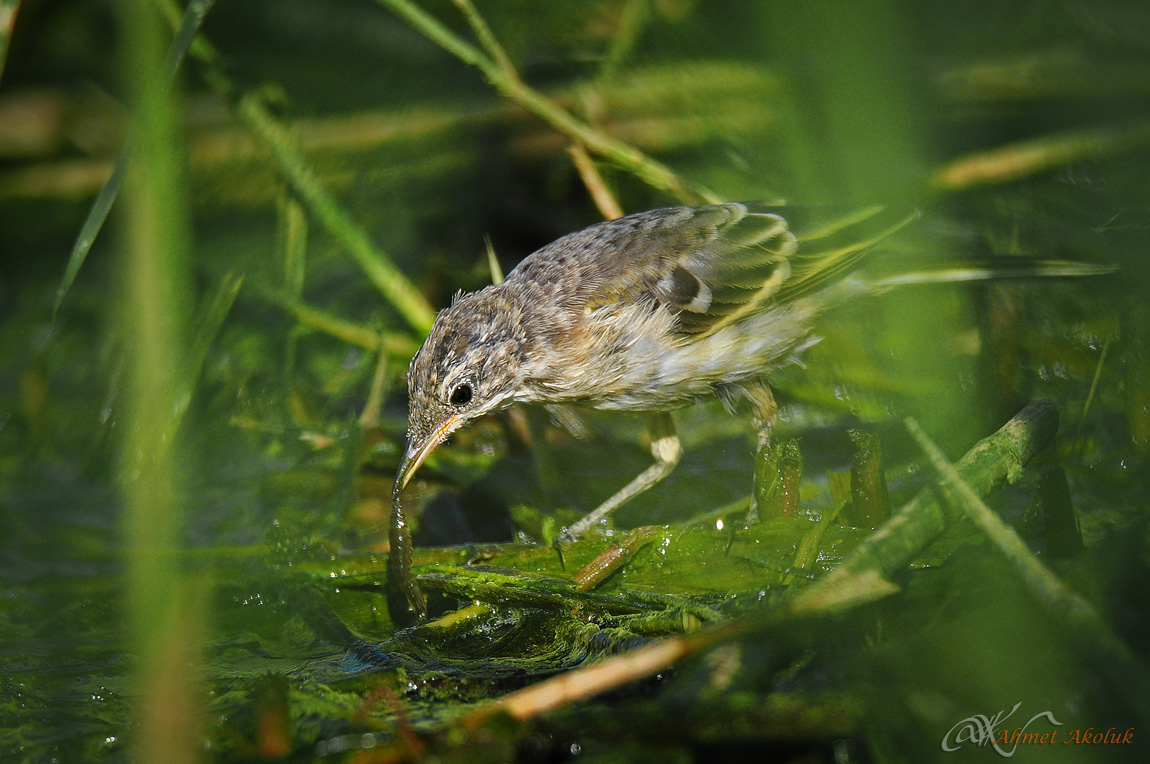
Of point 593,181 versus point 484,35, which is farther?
point 593,181

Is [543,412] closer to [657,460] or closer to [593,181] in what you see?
[657,460]

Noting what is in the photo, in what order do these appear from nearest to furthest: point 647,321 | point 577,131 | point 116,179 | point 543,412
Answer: point 116,179 → point 647,321 → point 543,412 → point 577,131

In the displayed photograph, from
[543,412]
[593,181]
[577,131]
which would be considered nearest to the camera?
[543,412]

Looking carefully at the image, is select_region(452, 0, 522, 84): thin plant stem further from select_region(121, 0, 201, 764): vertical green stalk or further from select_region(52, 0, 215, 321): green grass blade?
select_region(121, 0, 201, 764): vertical green stalk

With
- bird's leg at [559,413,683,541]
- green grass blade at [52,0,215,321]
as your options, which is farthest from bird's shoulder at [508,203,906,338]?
green grass blade at [52,0,215,321]

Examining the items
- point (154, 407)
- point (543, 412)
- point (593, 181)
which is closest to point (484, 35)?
point (593, 181)

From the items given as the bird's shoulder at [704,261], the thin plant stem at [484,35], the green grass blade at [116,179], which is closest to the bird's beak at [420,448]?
the bird's shoulder at [704,261]
